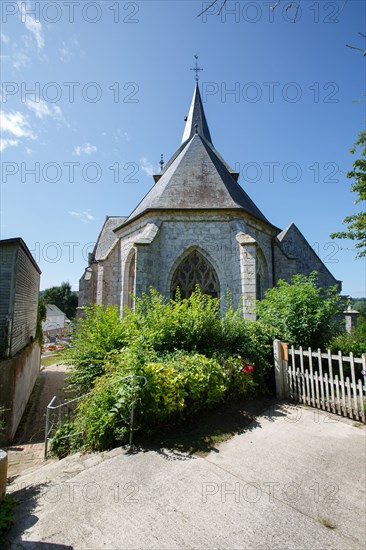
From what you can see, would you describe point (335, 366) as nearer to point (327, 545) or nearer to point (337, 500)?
point (337, 500)

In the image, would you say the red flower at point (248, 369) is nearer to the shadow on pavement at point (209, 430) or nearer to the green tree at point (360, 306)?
the shadow on pavement at point (209, 430)

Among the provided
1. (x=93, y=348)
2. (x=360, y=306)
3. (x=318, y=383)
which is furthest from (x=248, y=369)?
(x=360, y=306)

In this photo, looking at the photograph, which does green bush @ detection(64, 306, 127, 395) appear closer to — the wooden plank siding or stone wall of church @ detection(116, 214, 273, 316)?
the wooden plank siding

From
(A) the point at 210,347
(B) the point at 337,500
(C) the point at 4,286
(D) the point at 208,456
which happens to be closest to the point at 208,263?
(A) the point at 210,347

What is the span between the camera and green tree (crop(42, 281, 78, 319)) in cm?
6097

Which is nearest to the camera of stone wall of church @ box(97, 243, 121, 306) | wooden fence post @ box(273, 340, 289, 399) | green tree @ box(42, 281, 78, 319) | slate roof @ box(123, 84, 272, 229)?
wooden fence post @ box(273, 340, 289, 399)

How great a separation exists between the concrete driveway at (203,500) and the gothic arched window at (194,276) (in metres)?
7.50

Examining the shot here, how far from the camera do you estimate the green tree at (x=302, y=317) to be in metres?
7.20

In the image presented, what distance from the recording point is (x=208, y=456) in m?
3.78

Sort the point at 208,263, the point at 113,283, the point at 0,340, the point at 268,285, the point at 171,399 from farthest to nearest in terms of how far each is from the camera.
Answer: the point at 113,283
the point at 268,285
the point at 208,263
the point at 0,340
the point at 171,399

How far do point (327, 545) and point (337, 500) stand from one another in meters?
0.76

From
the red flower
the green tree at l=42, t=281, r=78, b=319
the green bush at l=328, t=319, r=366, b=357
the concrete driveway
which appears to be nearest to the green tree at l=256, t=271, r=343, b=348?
the green bush at l=328, t=319, r=366, b=357

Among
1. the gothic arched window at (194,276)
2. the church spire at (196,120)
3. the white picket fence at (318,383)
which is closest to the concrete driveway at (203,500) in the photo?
the white picket fence at (318,383)

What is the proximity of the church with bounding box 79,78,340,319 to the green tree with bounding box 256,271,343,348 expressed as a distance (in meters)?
1.34
